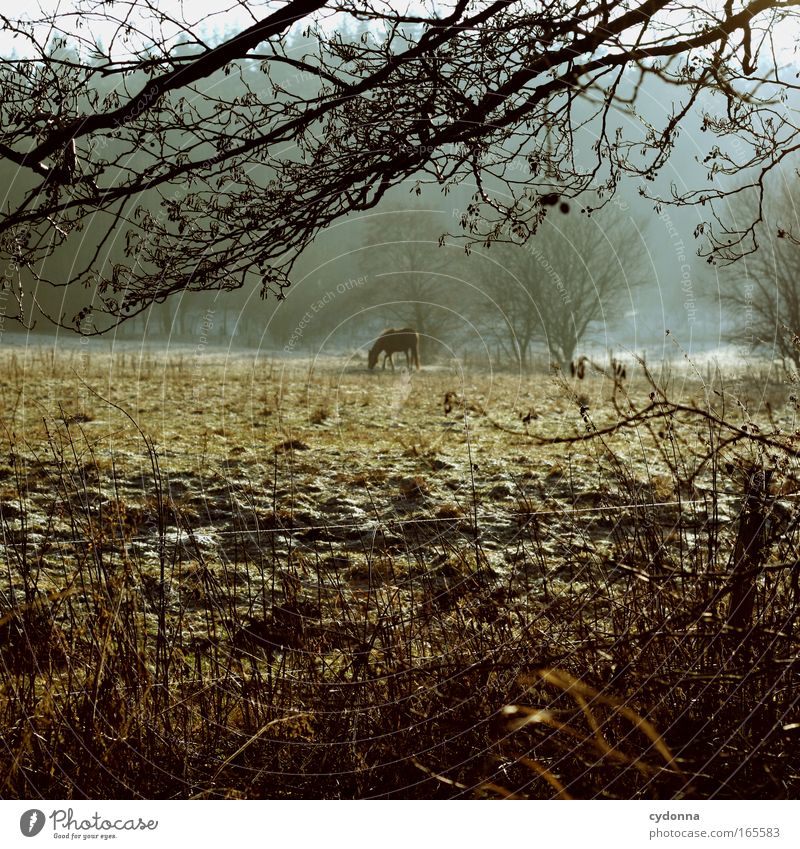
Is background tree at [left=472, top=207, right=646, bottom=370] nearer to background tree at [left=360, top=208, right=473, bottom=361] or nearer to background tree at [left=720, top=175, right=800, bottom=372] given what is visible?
background tree at [left=720, top=175, right=800, bottom=372]

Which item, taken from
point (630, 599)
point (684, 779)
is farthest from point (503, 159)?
point (684, 779)

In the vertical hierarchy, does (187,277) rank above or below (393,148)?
below

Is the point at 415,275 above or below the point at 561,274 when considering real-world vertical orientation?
below

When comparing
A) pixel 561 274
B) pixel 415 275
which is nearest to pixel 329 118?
pixel 415 275

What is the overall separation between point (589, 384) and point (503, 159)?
1315 cm

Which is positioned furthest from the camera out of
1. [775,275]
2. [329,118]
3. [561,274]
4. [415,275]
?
[561,274]

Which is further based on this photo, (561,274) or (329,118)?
(561,274)

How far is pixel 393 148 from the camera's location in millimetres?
3254

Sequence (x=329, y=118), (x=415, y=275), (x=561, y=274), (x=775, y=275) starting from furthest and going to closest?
(x=561, y=274) < (x=415, y=275) < (x=775, y=275) < (x=329, y=118)

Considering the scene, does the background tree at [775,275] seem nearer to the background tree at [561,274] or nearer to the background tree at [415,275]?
the background tree at [561,274]

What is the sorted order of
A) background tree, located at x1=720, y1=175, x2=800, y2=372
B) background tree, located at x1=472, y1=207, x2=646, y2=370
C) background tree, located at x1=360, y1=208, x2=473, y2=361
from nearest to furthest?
background tree, located at x1=720, y1=175, x2=800, y2=372 → background tree, located at x1=360, y1=208, x2=473, y2=361 → background tree, located at x1=472, y1=207, x2=646, y2=370

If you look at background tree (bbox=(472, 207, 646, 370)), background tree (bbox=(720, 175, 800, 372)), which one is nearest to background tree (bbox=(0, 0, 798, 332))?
background tree (bbox=(720, 175, 800, 372))

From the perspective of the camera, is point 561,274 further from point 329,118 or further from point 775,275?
point 329,118
